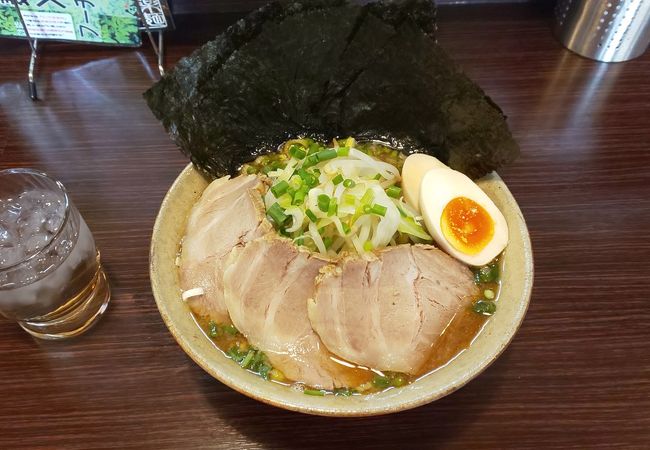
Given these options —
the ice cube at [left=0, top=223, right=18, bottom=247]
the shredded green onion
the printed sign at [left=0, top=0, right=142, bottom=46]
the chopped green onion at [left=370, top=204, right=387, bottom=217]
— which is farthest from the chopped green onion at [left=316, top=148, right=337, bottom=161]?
the printed sign at [left=0, top=0, right=142, bottom=46]

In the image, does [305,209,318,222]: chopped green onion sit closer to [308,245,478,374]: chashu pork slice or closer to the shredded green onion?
the shredded green onion

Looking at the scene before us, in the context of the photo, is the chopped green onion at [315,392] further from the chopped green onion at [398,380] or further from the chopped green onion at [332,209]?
the chopped green onion at [332,209]

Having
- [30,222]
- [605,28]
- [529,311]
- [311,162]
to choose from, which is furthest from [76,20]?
[605,28]

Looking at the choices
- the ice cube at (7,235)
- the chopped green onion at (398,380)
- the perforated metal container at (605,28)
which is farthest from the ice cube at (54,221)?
the perforated metal container at (605,28)

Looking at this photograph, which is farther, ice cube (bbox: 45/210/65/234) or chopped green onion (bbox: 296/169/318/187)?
chopped green onion (bbox: 296/169/318/187)

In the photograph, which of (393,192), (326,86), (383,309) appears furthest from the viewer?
(326,86)

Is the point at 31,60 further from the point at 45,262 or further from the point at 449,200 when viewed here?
the point at 449,200

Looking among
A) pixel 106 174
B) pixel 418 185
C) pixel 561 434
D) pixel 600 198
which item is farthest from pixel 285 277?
pixel 600 198
